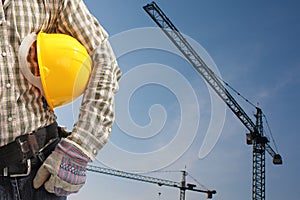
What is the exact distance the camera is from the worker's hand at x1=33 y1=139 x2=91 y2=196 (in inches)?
91.7

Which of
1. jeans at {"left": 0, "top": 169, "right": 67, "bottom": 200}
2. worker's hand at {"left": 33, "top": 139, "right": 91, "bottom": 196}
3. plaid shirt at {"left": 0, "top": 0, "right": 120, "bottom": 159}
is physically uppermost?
plaid shirt at {"left": 0, "top": 0, "right": 120, "bottom": 159}

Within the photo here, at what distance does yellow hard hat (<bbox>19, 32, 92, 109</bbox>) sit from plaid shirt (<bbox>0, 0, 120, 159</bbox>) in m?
0.04

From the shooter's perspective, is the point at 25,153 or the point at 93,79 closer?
the point at 25,153

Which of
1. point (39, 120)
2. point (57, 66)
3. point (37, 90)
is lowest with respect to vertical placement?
point (39, 120)

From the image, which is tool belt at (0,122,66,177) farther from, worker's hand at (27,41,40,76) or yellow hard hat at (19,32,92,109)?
worker's hand at (27,41,40,76)

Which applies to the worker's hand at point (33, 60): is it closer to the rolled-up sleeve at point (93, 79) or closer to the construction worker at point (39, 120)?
the construction worker at point (39, 120)

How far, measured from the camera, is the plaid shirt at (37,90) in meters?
2.35

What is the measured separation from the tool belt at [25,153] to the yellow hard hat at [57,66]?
7.3 inches

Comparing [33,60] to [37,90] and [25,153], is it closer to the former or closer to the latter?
[37,90]

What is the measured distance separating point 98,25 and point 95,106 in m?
0.52

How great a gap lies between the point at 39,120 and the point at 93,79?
1.10 feet

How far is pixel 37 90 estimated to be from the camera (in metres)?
2.50

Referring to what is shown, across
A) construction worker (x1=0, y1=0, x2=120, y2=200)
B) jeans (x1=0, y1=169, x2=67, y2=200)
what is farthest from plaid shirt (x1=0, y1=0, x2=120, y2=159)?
jeans (x1=0, y1=169, x2=67, y2=200)

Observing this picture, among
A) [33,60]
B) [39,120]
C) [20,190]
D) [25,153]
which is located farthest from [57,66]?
[20,190]
